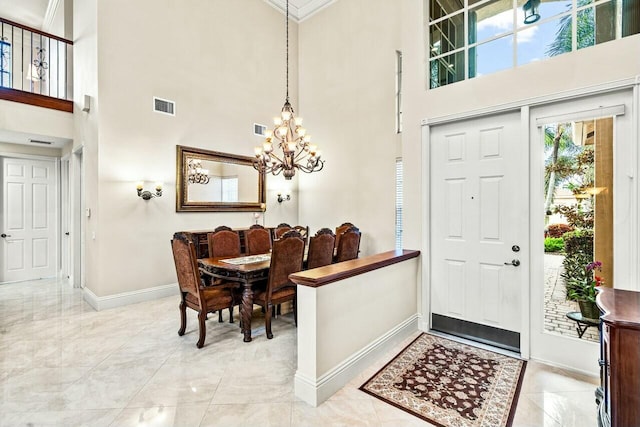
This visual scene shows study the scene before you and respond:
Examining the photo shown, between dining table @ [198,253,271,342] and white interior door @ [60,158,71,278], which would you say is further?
white interior door @ [60,158,71,278]

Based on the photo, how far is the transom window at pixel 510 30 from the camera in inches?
100

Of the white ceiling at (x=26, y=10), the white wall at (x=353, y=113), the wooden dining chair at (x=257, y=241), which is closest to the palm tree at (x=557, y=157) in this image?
the white wall at (x=353, y=113)

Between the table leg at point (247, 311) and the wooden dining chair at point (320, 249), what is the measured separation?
73 cm

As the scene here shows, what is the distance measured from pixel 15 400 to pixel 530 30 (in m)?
5.17

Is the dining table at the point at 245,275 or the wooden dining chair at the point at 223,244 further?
the wooden dining chair at the point at 223,244

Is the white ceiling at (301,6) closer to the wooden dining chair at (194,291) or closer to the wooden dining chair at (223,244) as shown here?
the wooden dining chair at (223,244)

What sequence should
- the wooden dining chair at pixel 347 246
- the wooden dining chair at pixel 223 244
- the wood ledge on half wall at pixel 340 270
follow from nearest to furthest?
the wood ledge on half wall at pixel 340 270 < the wooden dining chair at pixel 347 246 < the wooden dining chair at pixel 223 244

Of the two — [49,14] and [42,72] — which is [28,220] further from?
[49,14]

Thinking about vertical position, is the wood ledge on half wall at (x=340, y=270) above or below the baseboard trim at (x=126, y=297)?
above

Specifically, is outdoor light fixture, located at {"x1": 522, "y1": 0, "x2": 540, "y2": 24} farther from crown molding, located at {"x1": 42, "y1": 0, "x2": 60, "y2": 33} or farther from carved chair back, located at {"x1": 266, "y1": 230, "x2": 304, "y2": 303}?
crown molding, located at {"x1": 42, "y1": 0, "x2": 60, "y2": 33}

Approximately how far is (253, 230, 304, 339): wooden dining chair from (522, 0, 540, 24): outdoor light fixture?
3014 mm

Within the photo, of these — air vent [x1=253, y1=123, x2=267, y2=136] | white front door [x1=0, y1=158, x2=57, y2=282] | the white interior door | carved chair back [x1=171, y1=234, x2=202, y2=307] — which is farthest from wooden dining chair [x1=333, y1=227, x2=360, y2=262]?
white front door [x1=0, y1=158, x2=57, y2=282]

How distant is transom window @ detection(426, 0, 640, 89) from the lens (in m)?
2.54

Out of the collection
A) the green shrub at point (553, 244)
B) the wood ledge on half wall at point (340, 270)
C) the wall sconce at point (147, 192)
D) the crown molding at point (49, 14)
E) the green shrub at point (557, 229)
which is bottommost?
the wood ledge on half wall at point (340, 270)
